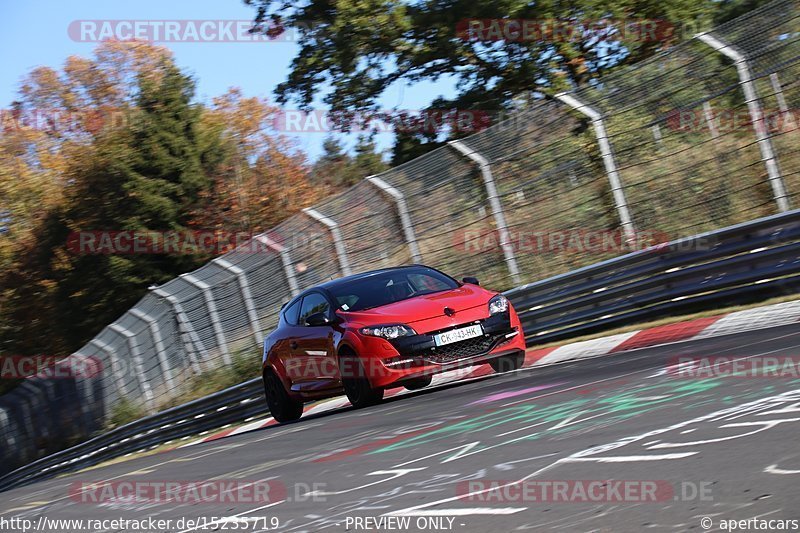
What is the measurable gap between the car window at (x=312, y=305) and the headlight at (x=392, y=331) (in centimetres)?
124

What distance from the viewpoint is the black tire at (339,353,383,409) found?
1138 cm

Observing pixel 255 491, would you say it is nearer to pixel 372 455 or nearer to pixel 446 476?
pixel 372 455

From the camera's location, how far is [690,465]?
519cm

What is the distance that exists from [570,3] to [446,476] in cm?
2111

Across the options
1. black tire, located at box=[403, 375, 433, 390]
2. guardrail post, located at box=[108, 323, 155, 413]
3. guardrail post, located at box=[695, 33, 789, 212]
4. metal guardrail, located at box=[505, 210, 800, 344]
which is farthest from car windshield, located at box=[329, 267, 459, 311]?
guardrail post, located at box=[108, 323, 155, 413]

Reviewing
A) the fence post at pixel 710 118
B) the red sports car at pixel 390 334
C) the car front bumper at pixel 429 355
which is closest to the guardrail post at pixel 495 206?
the red sports car at pixel 390 334

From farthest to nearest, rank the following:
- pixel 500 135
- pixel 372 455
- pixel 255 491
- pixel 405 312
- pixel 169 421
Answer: pixel 169 421
pixel 500 135
pixel 405 312
pixel 372 455
pixel 255 491

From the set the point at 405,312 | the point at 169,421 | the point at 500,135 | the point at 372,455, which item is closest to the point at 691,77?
the point at 500,135

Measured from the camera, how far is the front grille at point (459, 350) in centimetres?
1101

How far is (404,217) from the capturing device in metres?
16.9

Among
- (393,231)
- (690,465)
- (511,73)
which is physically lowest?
(690,465)

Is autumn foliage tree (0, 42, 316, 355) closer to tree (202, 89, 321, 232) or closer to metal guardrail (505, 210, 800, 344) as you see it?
tree (202, 89, 321, 232)

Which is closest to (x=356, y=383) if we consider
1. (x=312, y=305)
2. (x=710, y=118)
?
(x=312, y=305)

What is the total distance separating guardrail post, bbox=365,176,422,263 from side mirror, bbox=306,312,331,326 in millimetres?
4862
